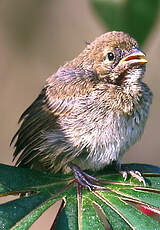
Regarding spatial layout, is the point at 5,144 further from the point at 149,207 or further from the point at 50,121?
the point at 149,207

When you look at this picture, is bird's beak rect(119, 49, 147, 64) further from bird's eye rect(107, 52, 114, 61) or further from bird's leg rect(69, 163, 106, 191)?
bird's leg rect(69, 163, 106, 191)

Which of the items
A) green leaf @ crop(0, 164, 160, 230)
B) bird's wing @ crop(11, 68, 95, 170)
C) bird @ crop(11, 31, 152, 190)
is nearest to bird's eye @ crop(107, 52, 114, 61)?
bird @ crop(11, 31, 152, 190)

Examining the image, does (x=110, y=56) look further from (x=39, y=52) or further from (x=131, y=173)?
(x=39, y=52)

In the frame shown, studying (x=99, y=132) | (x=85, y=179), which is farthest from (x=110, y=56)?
(x=85, y=179)

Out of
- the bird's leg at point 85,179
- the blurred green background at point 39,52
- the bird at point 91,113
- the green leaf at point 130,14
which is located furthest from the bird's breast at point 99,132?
the blurred green background at point 39,52

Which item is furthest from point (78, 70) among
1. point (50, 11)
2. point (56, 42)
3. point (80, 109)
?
point (56, 42)
